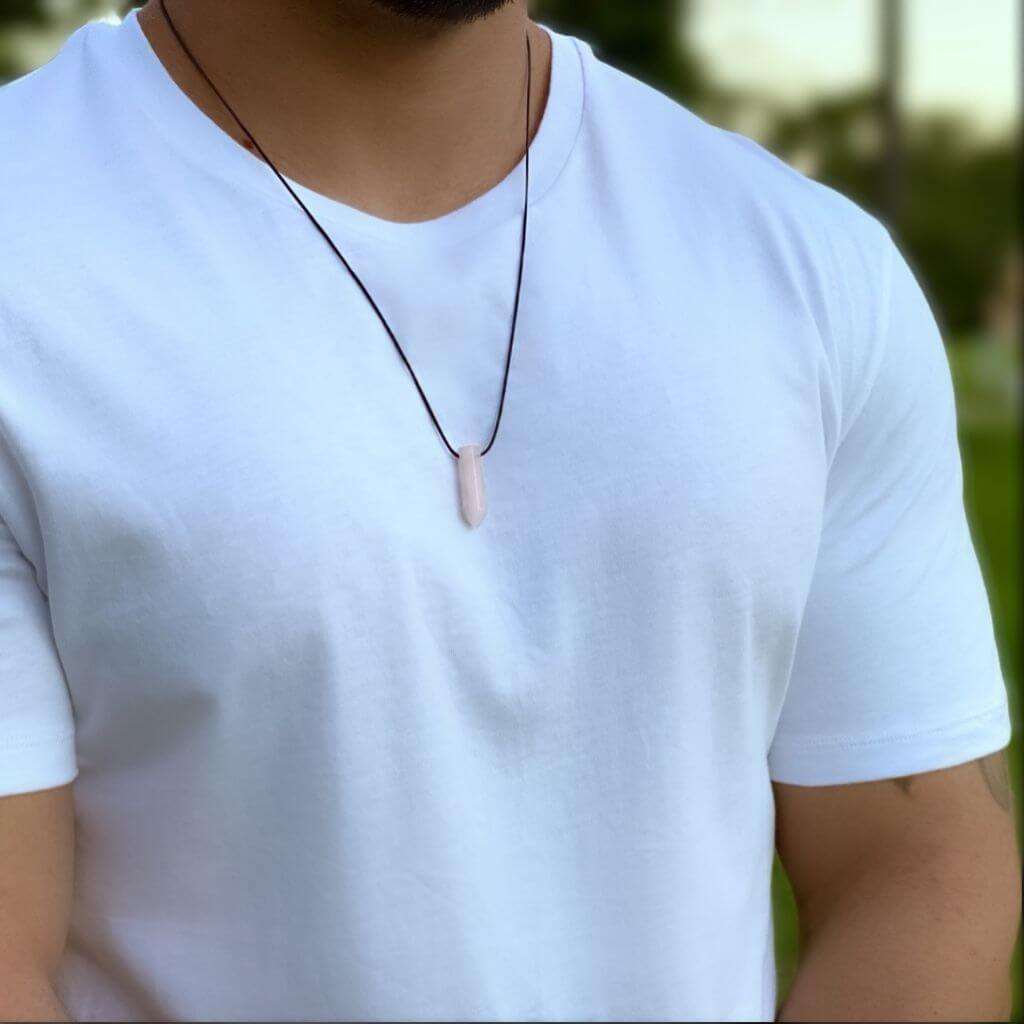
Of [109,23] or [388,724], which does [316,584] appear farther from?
[109,23]

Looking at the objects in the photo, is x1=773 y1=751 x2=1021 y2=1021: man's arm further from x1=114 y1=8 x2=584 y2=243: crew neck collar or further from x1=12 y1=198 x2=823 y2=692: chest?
x1=114 y1=8 x2=584 y2=243: crew neck collar

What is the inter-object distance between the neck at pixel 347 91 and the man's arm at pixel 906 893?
66 cm

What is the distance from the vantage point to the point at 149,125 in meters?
1.25

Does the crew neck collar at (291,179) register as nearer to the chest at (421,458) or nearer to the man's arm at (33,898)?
the chest at (421,458)

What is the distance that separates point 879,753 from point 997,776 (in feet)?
0.46

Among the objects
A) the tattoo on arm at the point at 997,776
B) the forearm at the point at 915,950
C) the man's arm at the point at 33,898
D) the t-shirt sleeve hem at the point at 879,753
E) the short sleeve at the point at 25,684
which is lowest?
the forearm at the point at 915,950

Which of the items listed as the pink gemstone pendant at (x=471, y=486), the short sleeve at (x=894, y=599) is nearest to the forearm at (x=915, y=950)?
the short sleeve at (x=894, y=599)

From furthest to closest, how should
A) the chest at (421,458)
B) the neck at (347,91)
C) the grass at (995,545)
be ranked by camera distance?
the grass at (995,545) < the neck at (347,91) < the chest at (421,458)

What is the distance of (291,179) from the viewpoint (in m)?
1.26

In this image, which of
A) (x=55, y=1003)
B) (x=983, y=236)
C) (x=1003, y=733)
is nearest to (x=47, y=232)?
(x=55, y=1003)

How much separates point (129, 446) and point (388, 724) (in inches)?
11.6

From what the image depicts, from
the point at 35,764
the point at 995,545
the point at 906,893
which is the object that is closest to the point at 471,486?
the point at 35,764

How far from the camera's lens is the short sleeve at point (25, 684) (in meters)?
1.16

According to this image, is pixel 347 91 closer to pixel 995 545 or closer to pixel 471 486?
pixel 471 486
